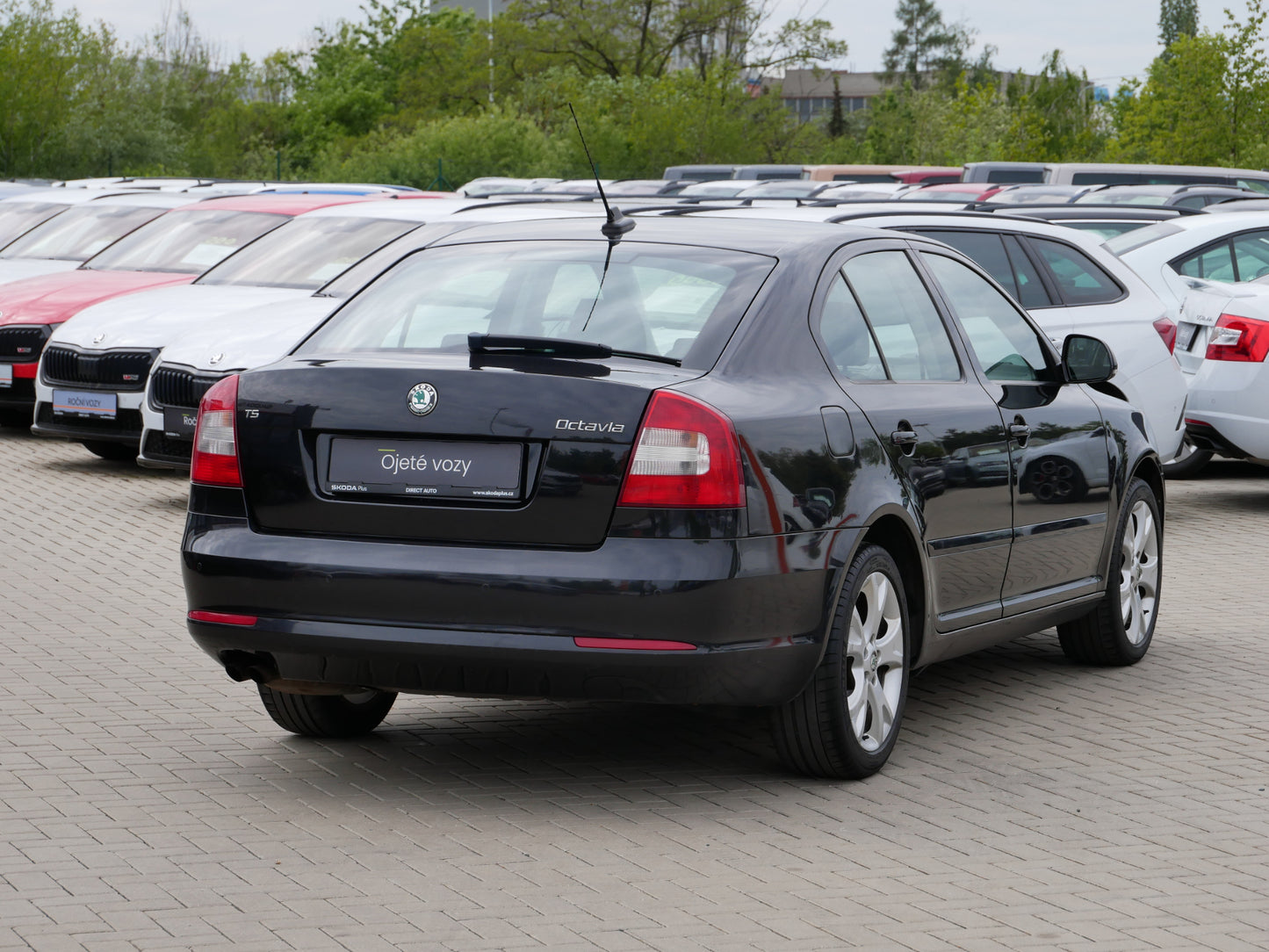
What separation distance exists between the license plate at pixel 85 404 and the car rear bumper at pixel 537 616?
7.73 m

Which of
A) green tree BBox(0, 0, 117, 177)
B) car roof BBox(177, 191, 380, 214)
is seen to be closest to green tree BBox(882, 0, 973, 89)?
green tree BBox(0, 0, 117, 177)

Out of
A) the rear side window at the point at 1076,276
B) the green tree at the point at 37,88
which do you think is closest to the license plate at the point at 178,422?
the rear side window at the point at 1076,276

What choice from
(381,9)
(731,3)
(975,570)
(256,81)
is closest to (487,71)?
(731,3)

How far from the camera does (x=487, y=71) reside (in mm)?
65812

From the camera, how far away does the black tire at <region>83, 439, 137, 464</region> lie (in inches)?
551

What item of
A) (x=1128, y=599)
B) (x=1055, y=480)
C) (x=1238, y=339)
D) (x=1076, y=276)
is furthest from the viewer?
(x=1238, y=339)

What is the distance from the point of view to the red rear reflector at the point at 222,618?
5141 mm

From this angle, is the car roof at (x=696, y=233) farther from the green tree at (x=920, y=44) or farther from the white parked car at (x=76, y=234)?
the green tree at (x=920, y=44)

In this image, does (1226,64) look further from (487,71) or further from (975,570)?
(975,570)

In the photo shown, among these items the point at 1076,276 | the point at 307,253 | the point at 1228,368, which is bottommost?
the point at 1228,368

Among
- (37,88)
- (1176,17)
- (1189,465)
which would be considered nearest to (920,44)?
(1176,17)

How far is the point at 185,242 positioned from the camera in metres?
15.7

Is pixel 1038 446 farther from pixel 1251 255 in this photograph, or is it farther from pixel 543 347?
pixel 1251 255

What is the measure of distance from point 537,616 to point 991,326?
2.51 m
